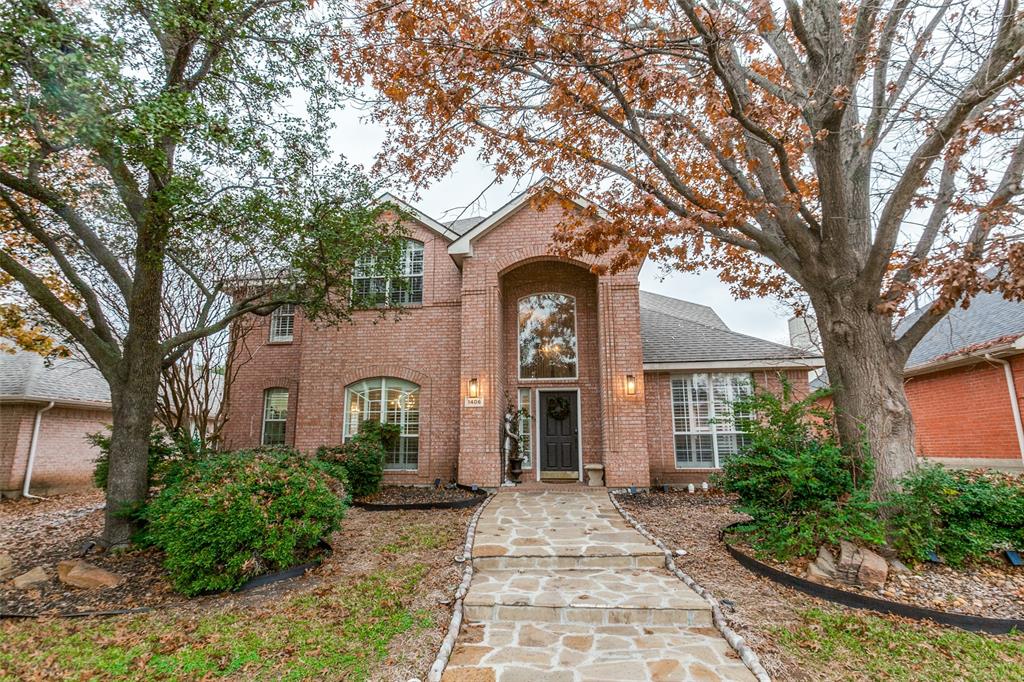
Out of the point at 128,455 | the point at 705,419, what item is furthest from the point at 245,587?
the point at 705,419

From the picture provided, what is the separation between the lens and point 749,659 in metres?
3.53

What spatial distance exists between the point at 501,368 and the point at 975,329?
43.1ft

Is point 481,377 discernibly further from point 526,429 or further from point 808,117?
point 808,117

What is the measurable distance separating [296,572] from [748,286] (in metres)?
9.02

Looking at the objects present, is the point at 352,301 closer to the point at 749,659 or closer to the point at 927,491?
the point at 749,659

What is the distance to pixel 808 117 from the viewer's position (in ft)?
18.1

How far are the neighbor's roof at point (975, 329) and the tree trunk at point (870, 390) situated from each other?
695 centimetres

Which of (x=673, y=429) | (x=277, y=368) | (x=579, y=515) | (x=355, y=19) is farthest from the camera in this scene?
(x=277, y=368)

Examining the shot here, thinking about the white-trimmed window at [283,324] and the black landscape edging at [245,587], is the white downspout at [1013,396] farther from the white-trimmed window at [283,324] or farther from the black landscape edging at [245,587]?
the white-trimmed window at [283,324]

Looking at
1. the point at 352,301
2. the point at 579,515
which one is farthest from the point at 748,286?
the point at 352,301

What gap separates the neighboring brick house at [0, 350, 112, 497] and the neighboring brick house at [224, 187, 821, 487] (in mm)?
4345

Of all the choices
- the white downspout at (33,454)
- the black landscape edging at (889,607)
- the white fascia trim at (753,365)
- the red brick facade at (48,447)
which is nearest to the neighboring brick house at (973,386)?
the white fascia trim at (753,365)

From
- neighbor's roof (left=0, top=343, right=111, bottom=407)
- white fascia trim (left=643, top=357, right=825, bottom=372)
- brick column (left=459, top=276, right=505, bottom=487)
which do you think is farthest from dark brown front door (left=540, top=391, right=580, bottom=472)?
neighbor's roof (left=0, top=343, right=111, bottom=407)

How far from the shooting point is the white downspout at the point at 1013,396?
11.0 m
